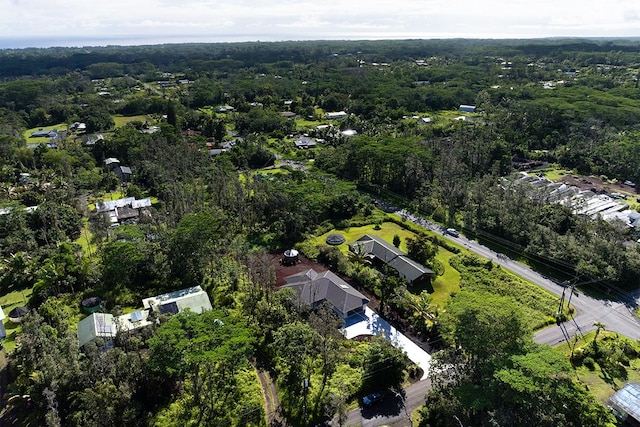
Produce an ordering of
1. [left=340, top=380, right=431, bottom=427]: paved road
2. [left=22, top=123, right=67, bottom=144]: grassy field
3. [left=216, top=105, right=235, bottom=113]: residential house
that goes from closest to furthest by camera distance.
A: [left=340, top=380, right=431, bottom=427]: paved road → [left=22, top=123, right=67, bottom=144]: grassy field → [left=216, top=105, right=235, bottom=113]: residential house

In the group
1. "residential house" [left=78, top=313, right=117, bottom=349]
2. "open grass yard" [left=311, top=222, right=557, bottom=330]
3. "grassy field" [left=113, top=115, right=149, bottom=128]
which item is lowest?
"grassy field" [left=113, top=115, right=149, bottom=128]

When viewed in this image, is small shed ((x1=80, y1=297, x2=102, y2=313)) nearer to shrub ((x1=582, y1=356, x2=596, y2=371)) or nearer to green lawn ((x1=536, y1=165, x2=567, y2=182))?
shrub ((x1=582, y1=356, x2=596, y2=371))

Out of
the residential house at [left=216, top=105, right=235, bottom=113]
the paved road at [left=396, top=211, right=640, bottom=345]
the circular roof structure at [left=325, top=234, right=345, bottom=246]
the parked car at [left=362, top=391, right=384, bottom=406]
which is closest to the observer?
the parked car at [left=362, top=391, right=384, bottom=406]

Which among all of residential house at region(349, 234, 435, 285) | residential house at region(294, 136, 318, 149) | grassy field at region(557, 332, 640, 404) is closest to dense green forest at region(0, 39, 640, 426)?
residential house at region(294, 136, 318, 149)

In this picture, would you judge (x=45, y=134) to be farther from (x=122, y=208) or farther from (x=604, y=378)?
(x=604, y=378)

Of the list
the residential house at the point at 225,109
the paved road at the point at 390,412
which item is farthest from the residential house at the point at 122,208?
the residential house at the point at 225,109

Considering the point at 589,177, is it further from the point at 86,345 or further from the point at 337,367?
the point at 86,345

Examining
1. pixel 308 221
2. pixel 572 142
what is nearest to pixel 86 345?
pixel 308 221
